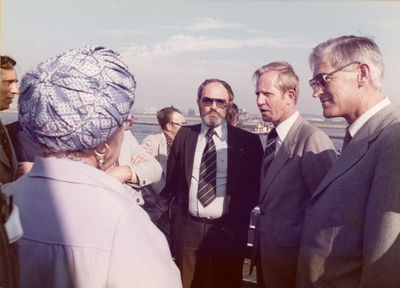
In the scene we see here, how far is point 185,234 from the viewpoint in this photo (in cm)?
273

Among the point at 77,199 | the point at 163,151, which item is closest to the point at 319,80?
the point at 77,199

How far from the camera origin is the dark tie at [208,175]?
106 inches

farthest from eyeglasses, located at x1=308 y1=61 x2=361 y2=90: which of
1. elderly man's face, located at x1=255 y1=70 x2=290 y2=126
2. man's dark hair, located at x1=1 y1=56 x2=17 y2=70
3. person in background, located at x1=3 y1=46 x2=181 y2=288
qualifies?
man's dark hair, located at x1=1 y1=56 x2=17 y2=70

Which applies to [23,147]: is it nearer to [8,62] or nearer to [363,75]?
[8,62]

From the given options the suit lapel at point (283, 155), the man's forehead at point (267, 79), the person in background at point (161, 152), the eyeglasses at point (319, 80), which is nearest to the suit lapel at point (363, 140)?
the eyeglasses at point (319, 80)

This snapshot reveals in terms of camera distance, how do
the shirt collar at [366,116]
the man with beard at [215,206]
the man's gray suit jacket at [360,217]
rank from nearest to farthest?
the man's gray suit jacket at [360,217], the shirt collar at [366,116], the man with beard at [215,206]

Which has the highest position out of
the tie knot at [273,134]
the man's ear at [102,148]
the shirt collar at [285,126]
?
the man's ear at [102,148]

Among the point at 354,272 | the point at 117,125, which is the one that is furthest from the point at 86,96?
the point at 354,272

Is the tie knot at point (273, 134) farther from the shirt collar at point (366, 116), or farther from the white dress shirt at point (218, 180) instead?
the shirt collar at point (366, 116)

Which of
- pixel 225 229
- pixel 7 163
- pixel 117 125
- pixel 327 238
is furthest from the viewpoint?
pixel 225 229

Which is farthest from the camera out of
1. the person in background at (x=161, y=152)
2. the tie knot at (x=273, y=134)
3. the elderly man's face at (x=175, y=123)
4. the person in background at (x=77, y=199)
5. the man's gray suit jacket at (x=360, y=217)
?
the elderly man's face at (x=175, y=123)

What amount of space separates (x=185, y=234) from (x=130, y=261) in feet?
6.71

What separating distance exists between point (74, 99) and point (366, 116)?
159 cm

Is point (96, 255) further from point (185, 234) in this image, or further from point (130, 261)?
point (185, 234)
